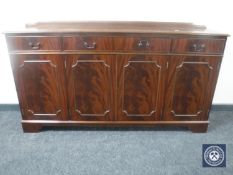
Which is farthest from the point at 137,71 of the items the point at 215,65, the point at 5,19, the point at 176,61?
the point at 5,19

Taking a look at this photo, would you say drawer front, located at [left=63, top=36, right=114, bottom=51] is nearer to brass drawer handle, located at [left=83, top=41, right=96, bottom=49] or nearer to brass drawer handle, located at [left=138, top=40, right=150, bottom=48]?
brass drawer handle, located at [left=83, top=41, right=96, bottom=49]

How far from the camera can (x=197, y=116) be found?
170 centimetres

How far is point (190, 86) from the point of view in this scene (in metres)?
1.58

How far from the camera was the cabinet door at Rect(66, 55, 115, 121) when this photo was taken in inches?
58.5

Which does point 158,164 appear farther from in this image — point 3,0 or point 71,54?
point 3,0

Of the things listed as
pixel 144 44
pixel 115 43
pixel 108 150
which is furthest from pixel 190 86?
pixel 108 150

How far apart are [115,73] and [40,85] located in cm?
57

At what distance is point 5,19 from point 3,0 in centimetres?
15

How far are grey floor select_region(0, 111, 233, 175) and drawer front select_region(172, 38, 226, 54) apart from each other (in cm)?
70

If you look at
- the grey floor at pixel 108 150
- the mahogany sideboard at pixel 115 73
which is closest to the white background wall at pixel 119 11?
the mahogany sideboard at pixel 115 73

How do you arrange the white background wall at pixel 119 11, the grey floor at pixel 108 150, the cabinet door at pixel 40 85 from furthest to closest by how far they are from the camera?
the white background wall at pixel 119 11, the cabinet door at pixel 40 85, the grey floor at pixel 108 150

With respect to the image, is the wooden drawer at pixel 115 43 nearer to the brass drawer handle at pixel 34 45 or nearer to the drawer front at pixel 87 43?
the drawer front at pixel 87 43

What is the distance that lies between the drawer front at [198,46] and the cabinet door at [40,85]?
0.82 meters

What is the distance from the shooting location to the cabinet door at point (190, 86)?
1500mm
